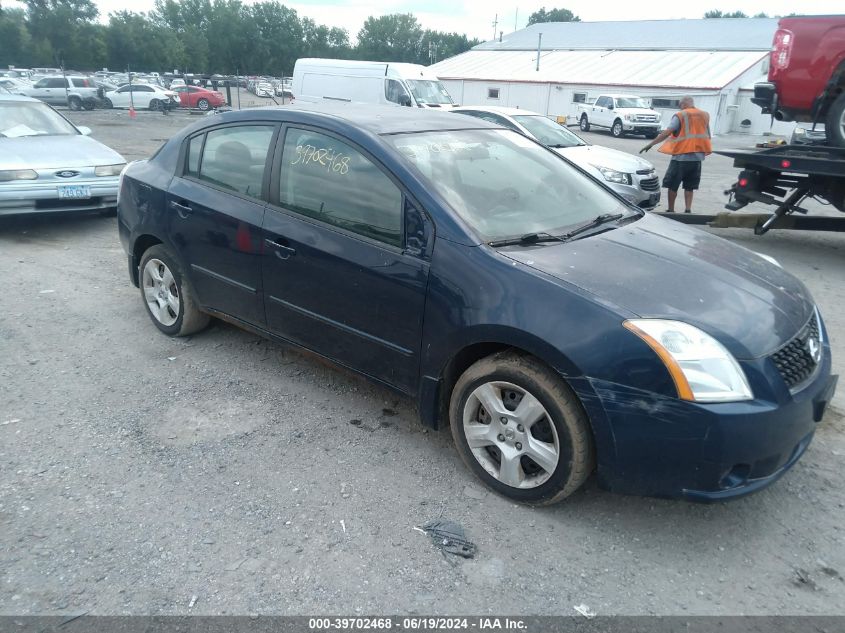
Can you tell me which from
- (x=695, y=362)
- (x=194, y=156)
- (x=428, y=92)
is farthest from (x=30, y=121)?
(x=428, y=92)

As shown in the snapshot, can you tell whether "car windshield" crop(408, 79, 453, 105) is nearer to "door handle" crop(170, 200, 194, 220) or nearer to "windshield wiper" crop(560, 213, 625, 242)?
"door handle" crop(170, 200, 194, 220)

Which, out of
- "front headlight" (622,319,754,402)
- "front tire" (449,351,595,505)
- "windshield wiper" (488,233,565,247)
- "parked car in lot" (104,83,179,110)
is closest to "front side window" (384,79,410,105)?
"windshield wiper" (488,233,565,247)

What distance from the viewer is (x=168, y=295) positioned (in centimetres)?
478

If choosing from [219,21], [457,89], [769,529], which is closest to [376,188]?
[769,529]

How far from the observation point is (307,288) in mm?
3654

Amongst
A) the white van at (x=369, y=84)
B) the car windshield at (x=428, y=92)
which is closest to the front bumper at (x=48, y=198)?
the white van at (x=369, y=84)

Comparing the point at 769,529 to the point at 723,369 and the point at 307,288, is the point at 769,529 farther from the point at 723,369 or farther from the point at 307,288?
the point at 307,288

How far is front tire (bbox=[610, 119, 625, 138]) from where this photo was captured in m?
28.6

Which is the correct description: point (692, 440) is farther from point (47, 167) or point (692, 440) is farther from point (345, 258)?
point (47, 167)

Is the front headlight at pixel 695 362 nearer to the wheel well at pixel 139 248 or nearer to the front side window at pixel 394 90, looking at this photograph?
the wheel well at pixel 139 248

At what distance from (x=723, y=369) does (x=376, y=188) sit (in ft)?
6.09

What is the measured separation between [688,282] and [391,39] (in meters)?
101

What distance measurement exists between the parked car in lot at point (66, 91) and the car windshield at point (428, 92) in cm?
2047

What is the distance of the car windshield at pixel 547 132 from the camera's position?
33.0 ft
